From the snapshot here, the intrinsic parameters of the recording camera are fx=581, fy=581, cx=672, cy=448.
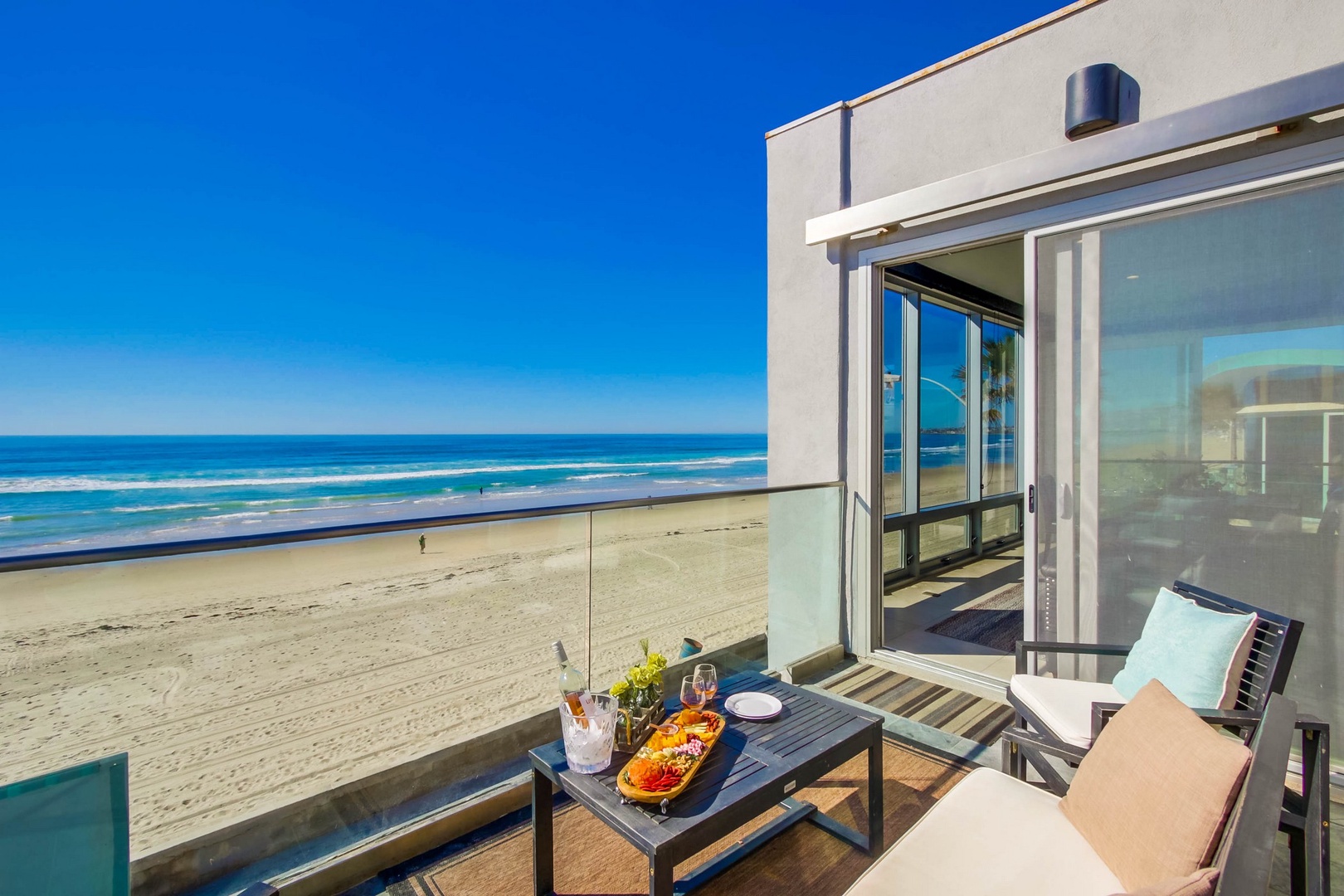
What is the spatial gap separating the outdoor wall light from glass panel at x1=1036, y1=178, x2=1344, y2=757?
426mm

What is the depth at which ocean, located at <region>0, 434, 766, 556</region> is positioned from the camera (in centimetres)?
1341

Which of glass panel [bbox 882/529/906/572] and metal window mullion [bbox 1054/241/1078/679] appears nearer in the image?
metal window mullion [bbox 1054/241/1078/679]

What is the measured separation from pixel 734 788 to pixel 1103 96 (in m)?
2.92

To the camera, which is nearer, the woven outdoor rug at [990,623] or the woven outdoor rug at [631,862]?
the woven outdoor rug at [631,862]

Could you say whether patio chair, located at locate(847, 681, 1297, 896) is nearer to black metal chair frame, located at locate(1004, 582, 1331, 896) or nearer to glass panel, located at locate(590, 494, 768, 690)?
black metal chair frame, located at locate(1004, 582, 1331, 896)

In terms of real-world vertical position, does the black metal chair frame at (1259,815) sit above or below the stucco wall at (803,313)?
below

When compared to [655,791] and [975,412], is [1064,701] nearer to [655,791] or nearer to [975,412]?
[655,791]

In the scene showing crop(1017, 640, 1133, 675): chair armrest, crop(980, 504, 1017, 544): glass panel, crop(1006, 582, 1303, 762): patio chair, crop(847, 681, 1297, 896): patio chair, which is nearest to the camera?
crop(847, 681, 1297, 896): patio chair

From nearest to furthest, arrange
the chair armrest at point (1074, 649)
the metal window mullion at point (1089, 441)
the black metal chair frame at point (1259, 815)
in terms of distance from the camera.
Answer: the black metal chair frame at point (1259, 815), the chair armrest at point (1074, 649), the metal window mullion at point (1089, 441)

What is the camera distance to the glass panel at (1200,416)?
2.03 meters

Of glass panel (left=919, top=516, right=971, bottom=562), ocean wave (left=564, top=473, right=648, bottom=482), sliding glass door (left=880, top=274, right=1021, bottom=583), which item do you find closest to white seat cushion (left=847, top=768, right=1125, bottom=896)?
sliding glass door (left=880, top=274, right=1021, bottom=583)

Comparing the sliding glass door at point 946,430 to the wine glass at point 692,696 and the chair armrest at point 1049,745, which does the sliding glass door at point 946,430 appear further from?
the wine glass at point 692,696

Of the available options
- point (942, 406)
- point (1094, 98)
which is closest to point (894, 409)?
point (942, 406)

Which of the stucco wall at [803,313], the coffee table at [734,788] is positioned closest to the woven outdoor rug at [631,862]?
the coffee table at [734,788]
